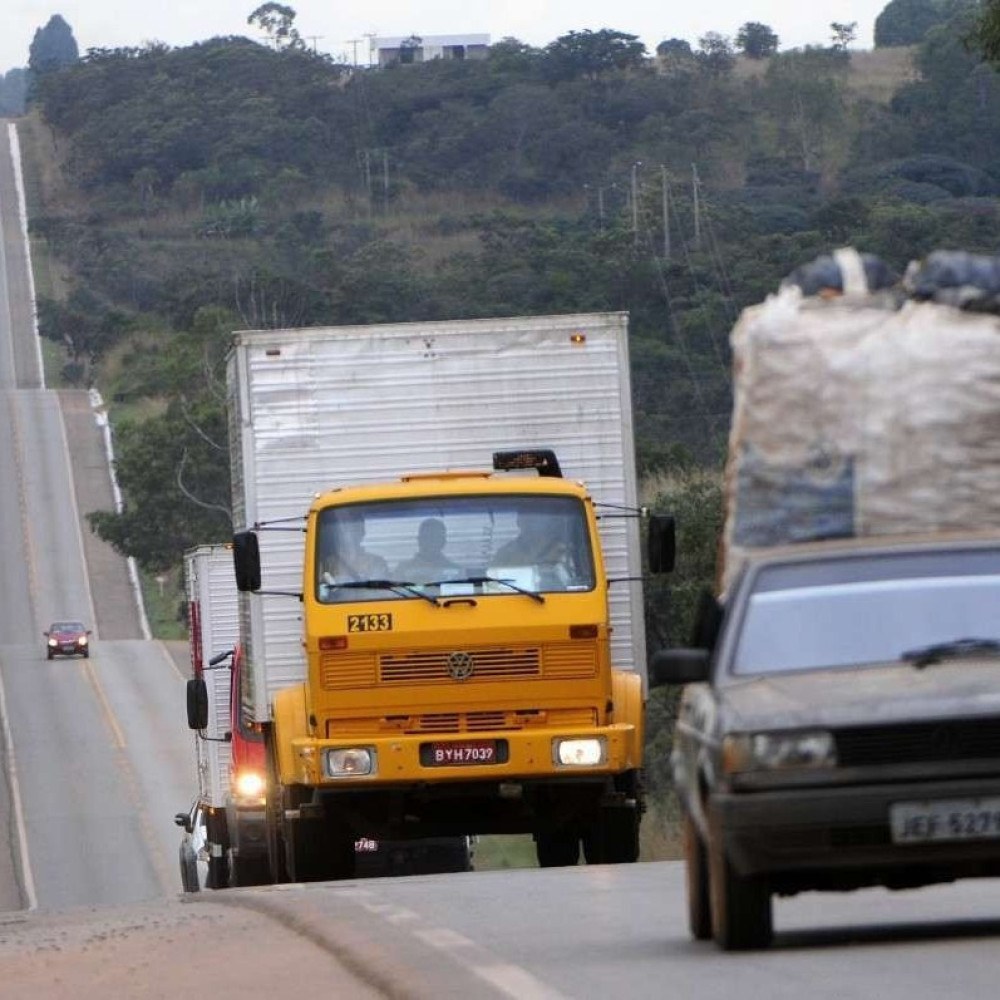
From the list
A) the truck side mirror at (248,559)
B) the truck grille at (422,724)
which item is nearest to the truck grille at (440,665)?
the truck grille at (422,724)

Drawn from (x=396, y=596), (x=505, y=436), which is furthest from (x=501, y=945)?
(x=505, y=436)

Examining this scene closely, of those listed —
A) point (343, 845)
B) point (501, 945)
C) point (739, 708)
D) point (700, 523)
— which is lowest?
point (700, 523)

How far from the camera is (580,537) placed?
1795 cm

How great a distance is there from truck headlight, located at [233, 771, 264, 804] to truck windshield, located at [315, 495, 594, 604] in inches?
261

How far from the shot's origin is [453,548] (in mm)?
17797

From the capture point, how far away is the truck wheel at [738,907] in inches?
405

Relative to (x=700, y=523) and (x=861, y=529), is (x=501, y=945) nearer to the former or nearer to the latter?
(x=861, y=529)

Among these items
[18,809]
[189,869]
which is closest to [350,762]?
[189,869]

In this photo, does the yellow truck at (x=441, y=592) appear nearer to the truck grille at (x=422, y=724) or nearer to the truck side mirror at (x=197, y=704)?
the truck grille at (x=422, y=724)

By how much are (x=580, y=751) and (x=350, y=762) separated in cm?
149

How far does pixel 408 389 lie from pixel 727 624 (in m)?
8.53

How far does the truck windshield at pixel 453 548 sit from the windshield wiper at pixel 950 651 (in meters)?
7.48

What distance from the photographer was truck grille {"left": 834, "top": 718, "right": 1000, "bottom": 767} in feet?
31.8

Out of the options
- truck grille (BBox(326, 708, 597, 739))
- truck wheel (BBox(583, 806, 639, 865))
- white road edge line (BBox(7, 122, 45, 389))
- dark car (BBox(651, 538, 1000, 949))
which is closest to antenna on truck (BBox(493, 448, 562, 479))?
truck grille (BBox(326, 708, 597, 739))
